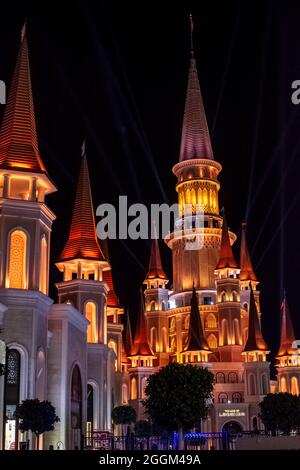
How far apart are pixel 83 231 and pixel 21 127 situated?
1327cm

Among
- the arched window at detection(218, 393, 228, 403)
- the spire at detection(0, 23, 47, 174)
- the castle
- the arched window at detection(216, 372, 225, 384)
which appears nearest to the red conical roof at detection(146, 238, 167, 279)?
the castle

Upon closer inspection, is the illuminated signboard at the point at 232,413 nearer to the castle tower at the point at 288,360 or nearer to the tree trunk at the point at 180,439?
the castle tower at the point at 288,360

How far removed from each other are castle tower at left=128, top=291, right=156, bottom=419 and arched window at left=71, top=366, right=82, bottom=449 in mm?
36627

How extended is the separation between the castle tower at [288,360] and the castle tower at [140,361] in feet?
52.8

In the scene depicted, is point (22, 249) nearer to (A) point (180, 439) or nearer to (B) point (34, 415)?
(B) point (34, 415)

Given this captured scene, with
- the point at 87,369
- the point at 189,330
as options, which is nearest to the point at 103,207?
the point at 189,330

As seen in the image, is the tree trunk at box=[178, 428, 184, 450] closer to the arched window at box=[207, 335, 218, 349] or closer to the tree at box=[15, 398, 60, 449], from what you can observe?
the tree at box=[15, 398, 60, 449]

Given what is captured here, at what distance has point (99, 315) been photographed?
52.8m

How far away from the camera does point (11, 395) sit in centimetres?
3612

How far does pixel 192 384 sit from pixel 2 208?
14111mm

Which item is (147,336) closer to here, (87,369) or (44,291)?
(87,369)

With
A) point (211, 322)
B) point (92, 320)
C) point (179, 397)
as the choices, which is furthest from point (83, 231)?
point (211, 322)

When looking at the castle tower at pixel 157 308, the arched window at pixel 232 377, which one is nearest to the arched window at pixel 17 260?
the arched window at pixel 232 377
